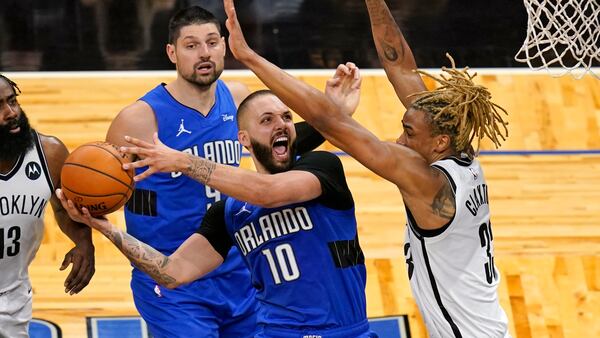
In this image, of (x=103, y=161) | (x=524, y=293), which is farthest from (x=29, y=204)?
(x=524, y=293)

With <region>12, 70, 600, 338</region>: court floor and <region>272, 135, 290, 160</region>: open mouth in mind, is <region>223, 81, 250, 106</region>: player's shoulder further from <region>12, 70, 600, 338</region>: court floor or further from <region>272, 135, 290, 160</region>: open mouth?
<region>12, 70, 600, 338</region>: court floor

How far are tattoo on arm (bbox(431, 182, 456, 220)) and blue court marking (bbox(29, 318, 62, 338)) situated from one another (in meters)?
2.88

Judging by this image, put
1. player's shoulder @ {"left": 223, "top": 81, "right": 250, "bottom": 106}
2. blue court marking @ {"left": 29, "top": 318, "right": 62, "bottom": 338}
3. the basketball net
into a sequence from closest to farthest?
the basketball net < player's shoulder @ {"left": 223, "top": 81, "right": 250, "bottom": 106} < blue court marking @ {"left": 29, "top": 318, "right": 62, "bottom": 338}

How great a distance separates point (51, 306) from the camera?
23.9 feet

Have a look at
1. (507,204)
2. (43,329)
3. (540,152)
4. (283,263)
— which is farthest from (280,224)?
(540,152)

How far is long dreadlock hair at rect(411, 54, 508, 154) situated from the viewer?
5152mm

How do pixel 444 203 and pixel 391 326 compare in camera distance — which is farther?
pixel 391 326

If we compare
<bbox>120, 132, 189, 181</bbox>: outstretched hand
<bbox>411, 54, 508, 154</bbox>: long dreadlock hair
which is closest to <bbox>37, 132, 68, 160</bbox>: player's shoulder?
<bbox>120, 132, 189, 181</bbox>: outstretched hand

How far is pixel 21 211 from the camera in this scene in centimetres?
564

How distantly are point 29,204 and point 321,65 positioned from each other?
4666 millimetres

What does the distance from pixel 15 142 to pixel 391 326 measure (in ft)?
8.58

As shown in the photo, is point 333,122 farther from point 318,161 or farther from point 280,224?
point 280,224

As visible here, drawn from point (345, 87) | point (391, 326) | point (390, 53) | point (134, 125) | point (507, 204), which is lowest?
point (391, 326)

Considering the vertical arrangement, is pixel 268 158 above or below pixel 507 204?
below
